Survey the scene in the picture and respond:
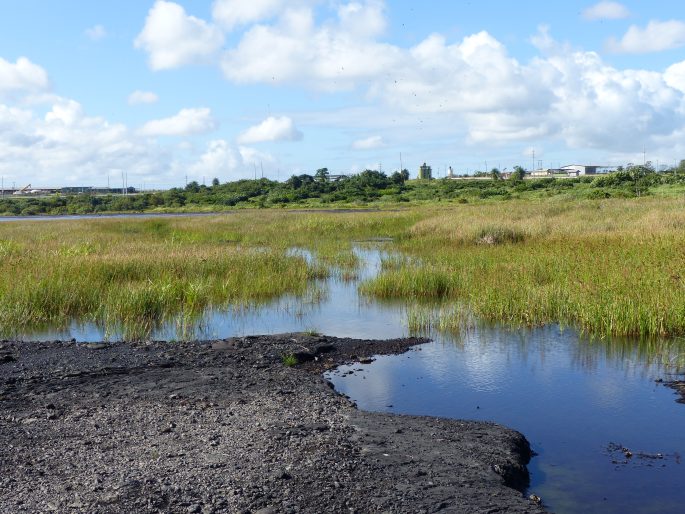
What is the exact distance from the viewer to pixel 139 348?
11.3 m

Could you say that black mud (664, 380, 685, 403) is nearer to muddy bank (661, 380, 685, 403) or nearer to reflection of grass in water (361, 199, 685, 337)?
muddy bank (661, 380, 685, 403)

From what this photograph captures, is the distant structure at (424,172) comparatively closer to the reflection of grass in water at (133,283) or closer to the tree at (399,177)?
the tree at (399,177)

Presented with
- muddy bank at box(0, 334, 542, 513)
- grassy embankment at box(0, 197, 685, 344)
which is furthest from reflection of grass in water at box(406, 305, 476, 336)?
muddy bank at box(0, 334, 542, 513)

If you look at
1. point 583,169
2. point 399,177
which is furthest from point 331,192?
point 583,169

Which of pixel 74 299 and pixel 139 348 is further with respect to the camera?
pixel 74 299

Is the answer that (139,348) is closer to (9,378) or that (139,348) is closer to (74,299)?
(9,378)

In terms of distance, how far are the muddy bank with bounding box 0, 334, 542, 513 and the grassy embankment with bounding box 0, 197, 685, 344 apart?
4.48 metres

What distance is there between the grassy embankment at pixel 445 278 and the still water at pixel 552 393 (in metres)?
0.69

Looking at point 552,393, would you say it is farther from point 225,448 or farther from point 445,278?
point 445,278

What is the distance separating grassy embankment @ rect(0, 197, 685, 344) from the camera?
1333 cm

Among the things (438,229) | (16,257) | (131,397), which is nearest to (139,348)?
(131,397)

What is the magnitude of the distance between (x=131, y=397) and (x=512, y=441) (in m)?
4.38

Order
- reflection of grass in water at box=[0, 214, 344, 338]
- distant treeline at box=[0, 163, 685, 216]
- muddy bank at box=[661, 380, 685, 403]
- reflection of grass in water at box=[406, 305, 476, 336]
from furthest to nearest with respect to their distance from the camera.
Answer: distant treeline at box=[0, 163, 685, 216], reflection of grass in water at box=[0, 214, 344, 338], reflection of grass in water at box=[406, 305, 476, 336], muddy bank at box=[661, 380, 685, 403]

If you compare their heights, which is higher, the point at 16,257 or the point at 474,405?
the point at 16,257
